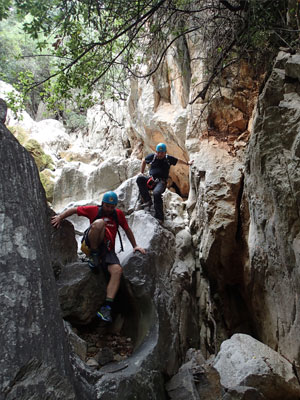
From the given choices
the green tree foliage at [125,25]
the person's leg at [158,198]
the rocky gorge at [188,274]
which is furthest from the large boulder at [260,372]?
the green tree foliage at [125,25]

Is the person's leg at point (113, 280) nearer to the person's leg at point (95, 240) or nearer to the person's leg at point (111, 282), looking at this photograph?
the person's leg at point (111, 282)

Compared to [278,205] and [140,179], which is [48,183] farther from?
[278,205]

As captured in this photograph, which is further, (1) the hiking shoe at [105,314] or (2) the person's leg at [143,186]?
(2) the person's leg at [143,186]

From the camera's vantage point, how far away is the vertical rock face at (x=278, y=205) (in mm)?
4691

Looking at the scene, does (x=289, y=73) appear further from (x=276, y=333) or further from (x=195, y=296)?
(x=195, y=296)

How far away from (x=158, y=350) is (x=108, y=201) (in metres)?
2.50

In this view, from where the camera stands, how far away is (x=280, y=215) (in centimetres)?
494

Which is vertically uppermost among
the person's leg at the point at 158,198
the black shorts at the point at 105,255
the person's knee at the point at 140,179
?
the person's knee at the point at 140,179

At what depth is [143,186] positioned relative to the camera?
7.88 m

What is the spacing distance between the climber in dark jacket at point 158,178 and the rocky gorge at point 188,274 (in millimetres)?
441

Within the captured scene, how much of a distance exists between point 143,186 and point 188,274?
249 cm

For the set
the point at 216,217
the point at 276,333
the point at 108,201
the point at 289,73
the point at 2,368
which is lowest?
the point at 276,333

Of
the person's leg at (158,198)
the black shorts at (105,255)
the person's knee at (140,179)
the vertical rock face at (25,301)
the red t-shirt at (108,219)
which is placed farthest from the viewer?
the person's knee at (140,179)

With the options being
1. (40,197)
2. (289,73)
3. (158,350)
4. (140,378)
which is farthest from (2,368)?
(289,73)
